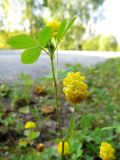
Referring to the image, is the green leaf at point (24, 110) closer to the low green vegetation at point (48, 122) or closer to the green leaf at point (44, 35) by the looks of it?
the low green vegetation at point (48, 122)

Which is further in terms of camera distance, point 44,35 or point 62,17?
point 62,17

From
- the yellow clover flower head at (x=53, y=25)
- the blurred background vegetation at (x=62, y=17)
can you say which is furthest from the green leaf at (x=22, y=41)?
the blurred background vegetation at (x=62, y=17)

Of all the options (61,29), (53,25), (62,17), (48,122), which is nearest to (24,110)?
(48,122)

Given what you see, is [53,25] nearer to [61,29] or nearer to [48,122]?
[61,29]

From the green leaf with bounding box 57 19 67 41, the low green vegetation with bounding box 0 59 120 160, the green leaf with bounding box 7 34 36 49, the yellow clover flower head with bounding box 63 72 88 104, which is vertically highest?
the green leaf with bounding box 57 19 67 41

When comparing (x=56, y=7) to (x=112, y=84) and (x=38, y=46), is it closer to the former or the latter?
(x=112, y=84)

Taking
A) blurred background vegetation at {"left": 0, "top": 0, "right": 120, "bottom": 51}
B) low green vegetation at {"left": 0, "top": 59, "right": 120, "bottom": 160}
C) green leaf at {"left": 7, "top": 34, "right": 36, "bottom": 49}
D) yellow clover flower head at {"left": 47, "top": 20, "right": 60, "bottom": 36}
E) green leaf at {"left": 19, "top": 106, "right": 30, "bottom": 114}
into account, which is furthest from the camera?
blurred background vegetation at {"left": 0, "top": 0, "right": 120, "bottom": 51}

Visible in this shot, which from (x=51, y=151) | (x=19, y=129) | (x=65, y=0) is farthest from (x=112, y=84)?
(x=65, y=0)

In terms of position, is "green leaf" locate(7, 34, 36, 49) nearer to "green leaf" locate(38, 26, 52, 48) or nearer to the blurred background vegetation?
"green leaf" locate(38, 26, 52, 48)

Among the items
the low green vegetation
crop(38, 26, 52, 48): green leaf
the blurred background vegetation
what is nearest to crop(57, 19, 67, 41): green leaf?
crop(38, 26, 52, 48): green leaf
